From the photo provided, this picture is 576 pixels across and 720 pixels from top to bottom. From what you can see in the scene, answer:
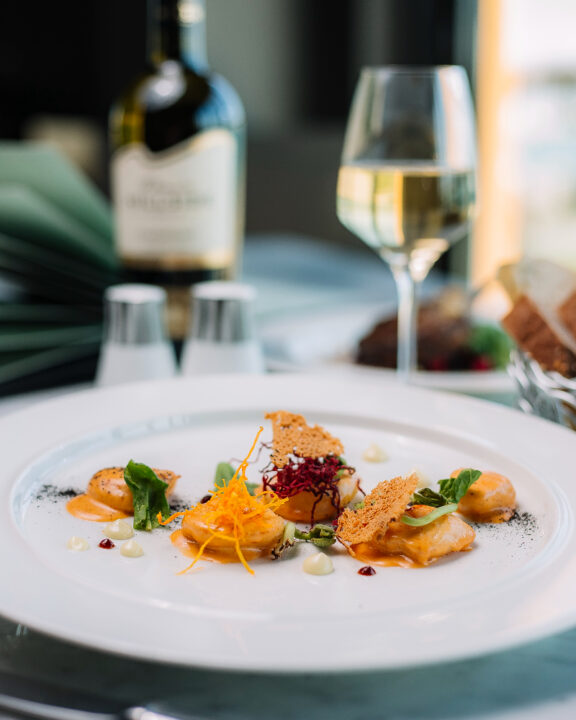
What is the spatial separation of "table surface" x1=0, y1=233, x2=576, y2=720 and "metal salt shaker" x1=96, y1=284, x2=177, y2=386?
1.98ft

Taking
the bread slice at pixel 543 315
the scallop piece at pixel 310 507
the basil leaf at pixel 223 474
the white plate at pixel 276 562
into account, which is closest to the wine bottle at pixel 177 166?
the white plate at pixel 276 562

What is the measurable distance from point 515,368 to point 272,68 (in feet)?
12.1

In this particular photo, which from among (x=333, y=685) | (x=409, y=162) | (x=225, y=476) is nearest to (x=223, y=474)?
(x=225, y=476)

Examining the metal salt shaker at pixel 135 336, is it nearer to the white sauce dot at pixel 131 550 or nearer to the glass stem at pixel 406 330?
the glass stem at pixel 406 330

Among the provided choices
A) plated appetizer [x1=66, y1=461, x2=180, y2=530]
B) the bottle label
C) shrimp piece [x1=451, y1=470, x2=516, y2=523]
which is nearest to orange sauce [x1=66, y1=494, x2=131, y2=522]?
plated appetizer [x1=66, y1=461, x2=180, y2=530]

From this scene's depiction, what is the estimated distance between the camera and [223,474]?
3.00 ft

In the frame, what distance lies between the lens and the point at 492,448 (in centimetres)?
97

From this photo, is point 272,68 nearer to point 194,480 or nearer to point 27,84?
point 27,84

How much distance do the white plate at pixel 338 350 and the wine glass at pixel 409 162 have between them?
0.21 ft

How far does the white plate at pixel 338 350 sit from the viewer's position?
129 cm

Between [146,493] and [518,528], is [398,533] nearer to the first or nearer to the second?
[518,528]

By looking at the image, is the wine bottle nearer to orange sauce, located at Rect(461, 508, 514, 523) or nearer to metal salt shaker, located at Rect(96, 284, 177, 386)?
metal salt shaker, located at Rect(96, 284, 177, 386)

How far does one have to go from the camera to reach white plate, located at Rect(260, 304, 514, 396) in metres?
1.29

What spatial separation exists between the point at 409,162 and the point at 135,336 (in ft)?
1.56
